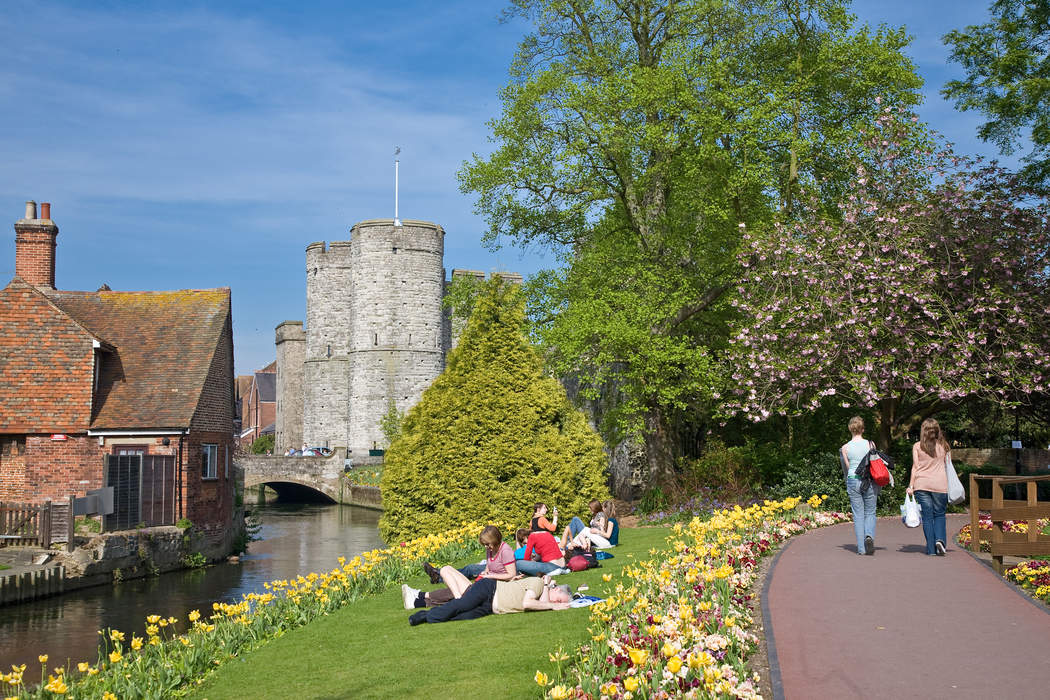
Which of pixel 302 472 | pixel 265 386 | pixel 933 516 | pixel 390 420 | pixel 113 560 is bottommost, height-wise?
pixel 113 560

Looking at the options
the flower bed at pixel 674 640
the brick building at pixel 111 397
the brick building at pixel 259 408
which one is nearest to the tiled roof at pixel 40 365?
the brick building at pixel 111 397

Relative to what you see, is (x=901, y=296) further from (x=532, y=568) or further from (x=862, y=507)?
(x=532, y=568)

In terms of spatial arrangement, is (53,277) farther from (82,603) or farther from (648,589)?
(648,589)

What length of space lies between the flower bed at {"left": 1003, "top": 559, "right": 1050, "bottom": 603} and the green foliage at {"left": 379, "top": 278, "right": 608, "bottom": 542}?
33.6 ft

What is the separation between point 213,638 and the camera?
10609 mm

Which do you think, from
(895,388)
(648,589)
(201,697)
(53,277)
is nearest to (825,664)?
(648,589)

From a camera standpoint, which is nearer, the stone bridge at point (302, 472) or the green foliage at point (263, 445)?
the stone bridge at point (302, 472)

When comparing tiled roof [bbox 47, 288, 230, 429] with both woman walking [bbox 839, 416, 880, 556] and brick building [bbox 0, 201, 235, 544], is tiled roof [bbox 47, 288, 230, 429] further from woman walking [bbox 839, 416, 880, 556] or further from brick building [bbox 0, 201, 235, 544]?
woman walking [bbox 839, 416, 880, 556]

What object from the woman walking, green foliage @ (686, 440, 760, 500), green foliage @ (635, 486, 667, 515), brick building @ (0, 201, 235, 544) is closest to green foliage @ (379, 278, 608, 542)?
green foliage @ (686, 440, 760, 500)

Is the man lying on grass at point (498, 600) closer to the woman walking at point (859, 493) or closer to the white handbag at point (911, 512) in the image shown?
the woman walking at point (859, 493)

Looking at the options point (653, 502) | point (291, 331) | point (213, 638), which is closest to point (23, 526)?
point (213, 638)

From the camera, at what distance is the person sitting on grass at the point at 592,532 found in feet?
51.3

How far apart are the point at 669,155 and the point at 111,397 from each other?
1760 centimetres

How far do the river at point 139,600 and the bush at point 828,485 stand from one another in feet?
42.3
